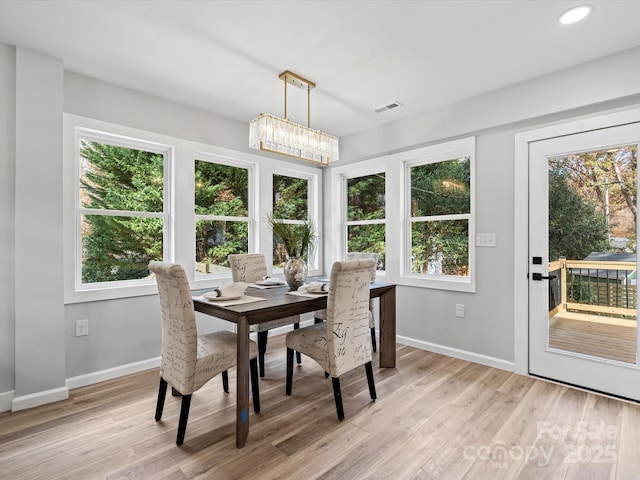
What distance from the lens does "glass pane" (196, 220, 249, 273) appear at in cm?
354

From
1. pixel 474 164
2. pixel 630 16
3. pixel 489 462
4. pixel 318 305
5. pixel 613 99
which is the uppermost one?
pixel 630 16

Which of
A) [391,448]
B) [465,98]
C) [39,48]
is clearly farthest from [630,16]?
[39,48]

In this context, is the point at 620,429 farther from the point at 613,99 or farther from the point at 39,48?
the point at 39,48

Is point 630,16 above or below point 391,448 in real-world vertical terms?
above

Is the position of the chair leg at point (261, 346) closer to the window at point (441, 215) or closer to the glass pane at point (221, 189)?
the glass pane at point (221, 189)

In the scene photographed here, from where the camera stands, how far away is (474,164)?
323 centimetres

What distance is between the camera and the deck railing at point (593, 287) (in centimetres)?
245

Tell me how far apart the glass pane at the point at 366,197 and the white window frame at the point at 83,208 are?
235cm

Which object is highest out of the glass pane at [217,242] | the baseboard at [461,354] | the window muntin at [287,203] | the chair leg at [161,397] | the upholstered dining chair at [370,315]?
the window muntin at [287,203]

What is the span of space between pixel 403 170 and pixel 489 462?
2.91 m

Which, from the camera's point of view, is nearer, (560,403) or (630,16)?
(630,16)

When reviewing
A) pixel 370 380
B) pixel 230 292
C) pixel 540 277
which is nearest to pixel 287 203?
pixel 230 292

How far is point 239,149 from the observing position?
12.4 feet

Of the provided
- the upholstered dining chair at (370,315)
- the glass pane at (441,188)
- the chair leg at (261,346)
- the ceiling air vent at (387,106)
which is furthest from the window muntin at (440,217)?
the chair leg at (261,346)
